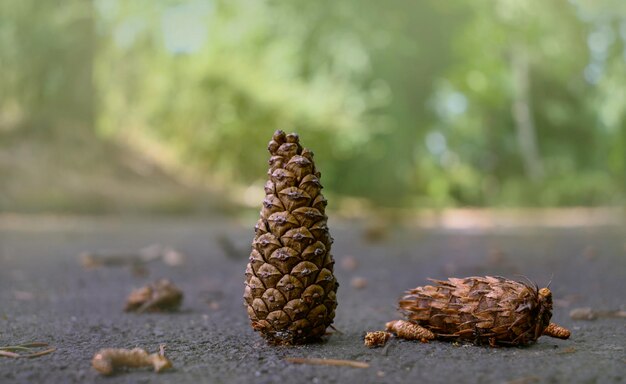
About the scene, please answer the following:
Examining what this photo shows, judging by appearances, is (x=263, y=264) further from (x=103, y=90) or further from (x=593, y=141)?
(x=593, y=141)

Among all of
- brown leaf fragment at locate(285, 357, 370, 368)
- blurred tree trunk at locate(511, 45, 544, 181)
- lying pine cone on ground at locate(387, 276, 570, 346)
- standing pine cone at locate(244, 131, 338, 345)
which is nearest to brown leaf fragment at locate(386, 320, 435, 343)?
lying pine cone on ground at locate(387, 276, 570, 346)

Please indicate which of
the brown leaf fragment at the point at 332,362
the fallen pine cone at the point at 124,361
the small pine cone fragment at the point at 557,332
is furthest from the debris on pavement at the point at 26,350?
the small pine cone fragment at the point at 557,332

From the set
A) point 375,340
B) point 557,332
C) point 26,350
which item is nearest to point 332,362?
point 375,340

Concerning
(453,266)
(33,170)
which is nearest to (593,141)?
(33,170)

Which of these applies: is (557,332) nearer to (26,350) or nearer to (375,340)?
(375,340)

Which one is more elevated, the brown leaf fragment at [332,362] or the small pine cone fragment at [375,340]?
the small pine cone fragment at [375,340]

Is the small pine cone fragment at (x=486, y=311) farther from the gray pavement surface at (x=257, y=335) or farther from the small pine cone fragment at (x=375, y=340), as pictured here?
the small pine cone fragment at (x=375, y=340)
